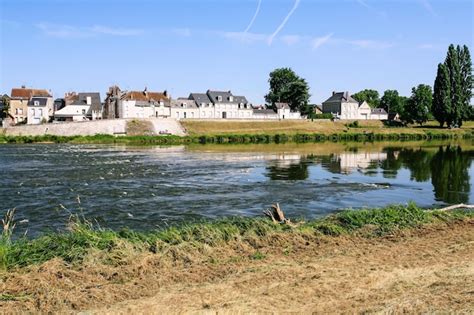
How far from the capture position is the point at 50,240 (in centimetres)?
1207

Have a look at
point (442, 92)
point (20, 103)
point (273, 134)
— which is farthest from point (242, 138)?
point (20, 103)

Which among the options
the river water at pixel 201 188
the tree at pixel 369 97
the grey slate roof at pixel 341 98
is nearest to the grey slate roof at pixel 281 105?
the grey slate roof at pixel 341 98

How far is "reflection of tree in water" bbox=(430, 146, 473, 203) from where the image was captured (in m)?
25.3

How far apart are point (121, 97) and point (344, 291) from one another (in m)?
108

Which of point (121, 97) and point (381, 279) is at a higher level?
point (121, 97)

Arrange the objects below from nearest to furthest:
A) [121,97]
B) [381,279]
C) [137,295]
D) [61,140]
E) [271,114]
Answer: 1. [137,295]
2. [381,279]
3. [61,140]
4. [121,97]
5. [271,114]

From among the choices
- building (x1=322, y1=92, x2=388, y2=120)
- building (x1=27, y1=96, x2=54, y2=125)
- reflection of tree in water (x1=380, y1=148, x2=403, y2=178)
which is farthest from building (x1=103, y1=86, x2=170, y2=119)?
reflection of tree in water (x1=380, y1=148, x2=403, y2=178)

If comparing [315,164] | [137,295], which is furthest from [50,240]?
[315,164]

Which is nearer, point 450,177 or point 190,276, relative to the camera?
point 190,276

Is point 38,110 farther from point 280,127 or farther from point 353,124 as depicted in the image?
point 353,124

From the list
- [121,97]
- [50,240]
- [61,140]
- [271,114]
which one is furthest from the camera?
[271,114]

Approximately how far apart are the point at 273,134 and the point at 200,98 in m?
38.9

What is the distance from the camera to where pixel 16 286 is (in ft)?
30.7

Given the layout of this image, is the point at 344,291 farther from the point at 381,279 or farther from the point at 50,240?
the point at 50,240
